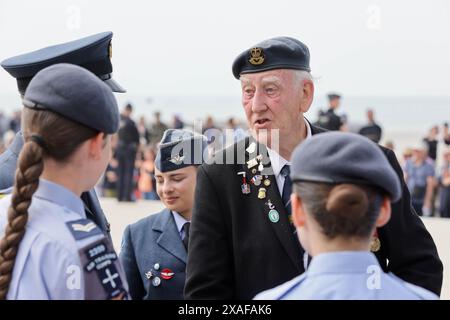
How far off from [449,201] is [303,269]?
1191 centimetres

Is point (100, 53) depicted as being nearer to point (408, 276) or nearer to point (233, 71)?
point (233, 71)

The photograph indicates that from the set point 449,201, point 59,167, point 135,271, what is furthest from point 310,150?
point 449,201

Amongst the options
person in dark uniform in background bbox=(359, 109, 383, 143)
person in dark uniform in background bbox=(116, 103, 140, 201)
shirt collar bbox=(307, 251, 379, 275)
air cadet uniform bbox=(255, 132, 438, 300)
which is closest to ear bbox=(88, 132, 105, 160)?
air cadet uniform bbox=(255, 132, 438, 300)

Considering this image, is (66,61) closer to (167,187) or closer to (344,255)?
(167,187)

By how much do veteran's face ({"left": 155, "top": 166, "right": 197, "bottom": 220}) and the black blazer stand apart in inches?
38.7

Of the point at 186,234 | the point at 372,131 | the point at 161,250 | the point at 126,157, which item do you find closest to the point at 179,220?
the point at 186,234

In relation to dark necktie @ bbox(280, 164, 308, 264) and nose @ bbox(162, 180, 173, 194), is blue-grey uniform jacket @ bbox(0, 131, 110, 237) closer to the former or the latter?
dark necktie @ bbox(280, 164, 308, 264)

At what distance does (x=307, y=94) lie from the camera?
418cm

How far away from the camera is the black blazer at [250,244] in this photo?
3586 millimetres

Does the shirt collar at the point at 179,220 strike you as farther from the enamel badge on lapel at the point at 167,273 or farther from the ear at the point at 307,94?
the ear at the point at 307,94

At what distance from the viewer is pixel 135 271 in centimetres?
451

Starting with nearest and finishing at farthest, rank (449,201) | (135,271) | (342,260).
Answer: (342,260) < (135,271) < (449,201)

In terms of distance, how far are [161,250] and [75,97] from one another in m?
1.90

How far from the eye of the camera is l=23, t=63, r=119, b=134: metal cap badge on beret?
8.93 feet
